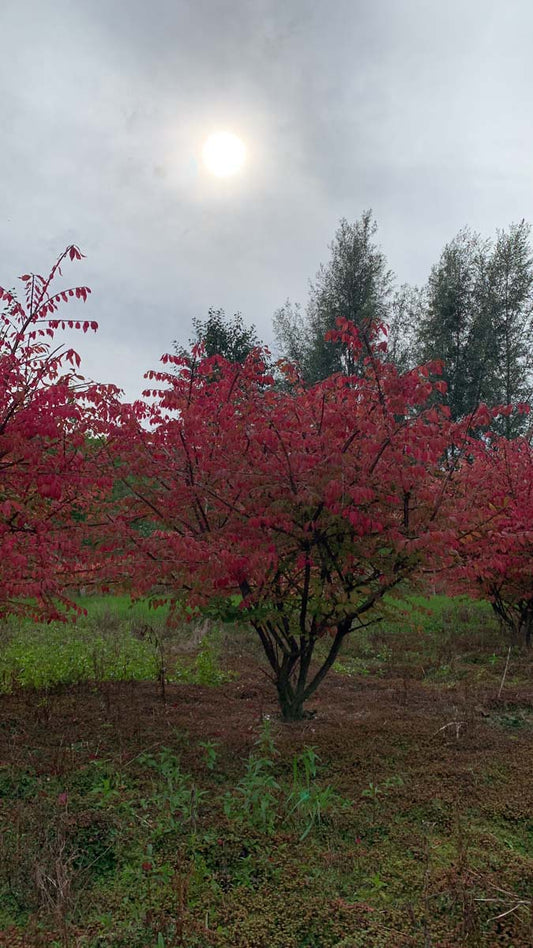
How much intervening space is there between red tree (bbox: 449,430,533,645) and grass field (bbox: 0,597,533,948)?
105 cm

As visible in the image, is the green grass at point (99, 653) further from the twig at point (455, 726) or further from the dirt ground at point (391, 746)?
the twig at point (455, 726)

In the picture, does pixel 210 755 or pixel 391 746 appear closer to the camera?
pixel 210 755

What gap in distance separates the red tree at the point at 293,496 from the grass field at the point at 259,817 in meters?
0.88

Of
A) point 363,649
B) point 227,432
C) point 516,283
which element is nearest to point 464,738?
point 227,432

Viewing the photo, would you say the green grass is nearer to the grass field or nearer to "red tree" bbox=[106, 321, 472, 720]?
the grass field

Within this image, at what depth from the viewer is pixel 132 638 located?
11219 millimetres

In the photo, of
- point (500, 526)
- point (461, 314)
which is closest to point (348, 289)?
point (461, 314)

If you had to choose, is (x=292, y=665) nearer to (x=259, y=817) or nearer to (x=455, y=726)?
(x=455, y=726)

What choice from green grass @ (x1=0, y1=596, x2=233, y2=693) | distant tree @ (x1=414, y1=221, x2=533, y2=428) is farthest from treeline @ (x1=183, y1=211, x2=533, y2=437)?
green grass @ (x1=0, y1=596, x2=233, y2=693)

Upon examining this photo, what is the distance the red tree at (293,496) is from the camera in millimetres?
4621

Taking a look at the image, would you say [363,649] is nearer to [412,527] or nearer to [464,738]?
[464,738]

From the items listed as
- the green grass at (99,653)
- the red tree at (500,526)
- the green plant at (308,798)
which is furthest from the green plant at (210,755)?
the red tree at (500,526)

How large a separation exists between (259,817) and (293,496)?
1988 mm

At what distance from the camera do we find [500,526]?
Answer: 7.72 metres
